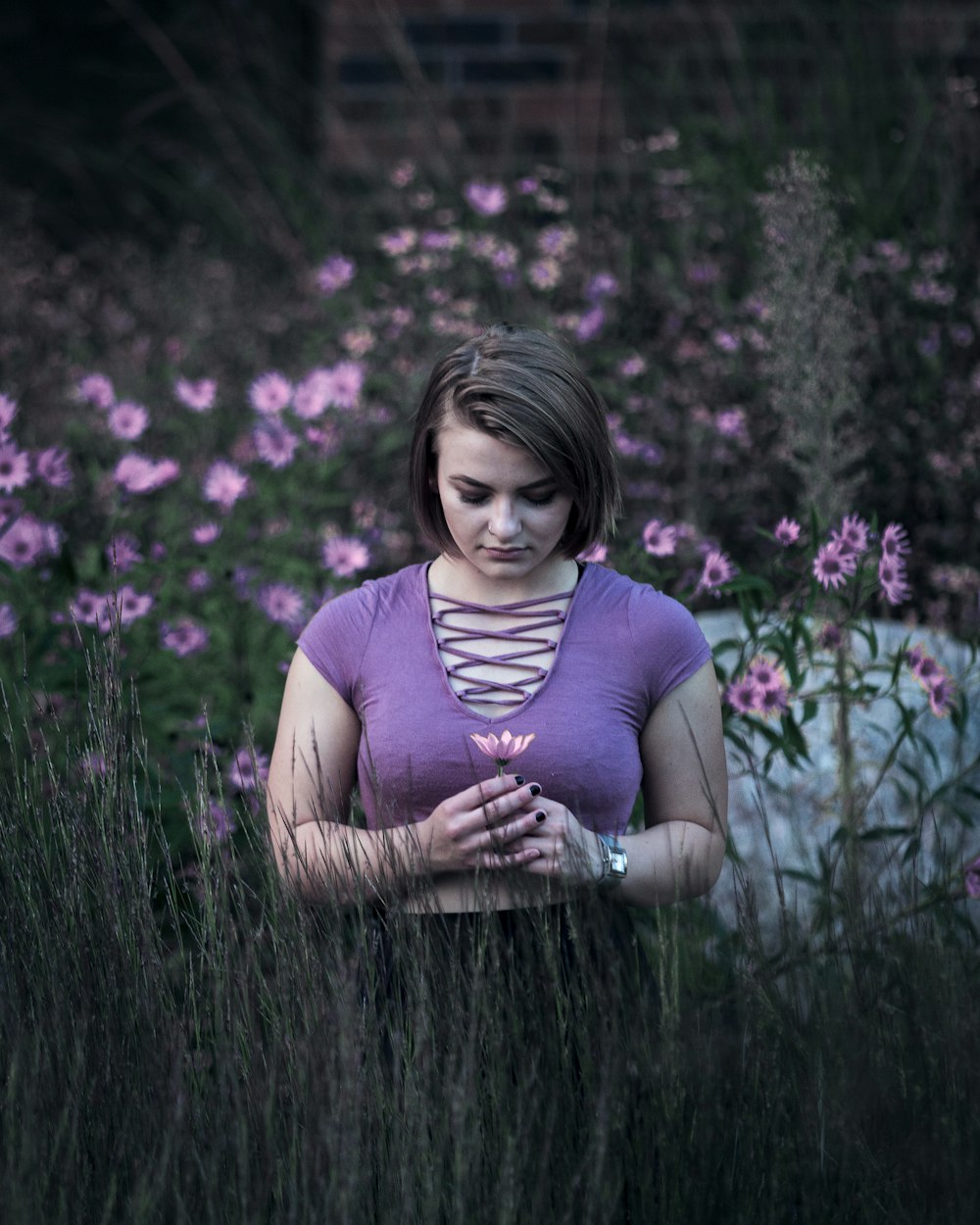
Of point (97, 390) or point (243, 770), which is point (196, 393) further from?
point (243, 770)

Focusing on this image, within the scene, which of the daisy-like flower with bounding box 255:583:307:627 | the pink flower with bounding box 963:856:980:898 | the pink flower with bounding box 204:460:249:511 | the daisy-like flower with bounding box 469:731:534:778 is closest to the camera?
the daisy-like flower with bounding box 469:731:534:778

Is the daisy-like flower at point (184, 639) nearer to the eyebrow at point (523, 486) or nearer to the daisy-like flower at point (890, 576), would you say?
the eyebrow at point (523, 486)

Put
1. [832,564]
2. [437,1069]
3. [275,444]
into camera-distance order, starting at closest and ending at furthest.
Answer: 1. [437,1069]
2. [832,564]
3. [275,444]

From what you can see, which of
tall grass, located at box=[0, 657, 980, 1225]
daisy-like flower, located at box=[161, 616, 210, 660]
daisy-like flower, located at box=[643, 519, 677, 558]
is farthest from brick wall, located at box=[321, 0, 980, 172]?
tall grass, located at box=[0, 657, 980, 1225]

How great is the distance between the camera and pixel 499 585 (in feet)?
6.75

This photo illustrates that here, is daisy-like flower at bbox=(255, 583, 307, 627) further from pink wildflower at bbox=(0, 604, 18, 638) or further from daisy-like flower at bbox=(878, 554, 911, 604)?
daisy-like flower at bbox=(878, 554, 911, 604)

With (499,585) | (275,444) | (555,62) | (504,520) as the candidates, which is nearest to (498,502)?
(504,520)

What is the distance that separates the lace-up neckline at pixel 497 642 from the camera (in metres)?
1.98

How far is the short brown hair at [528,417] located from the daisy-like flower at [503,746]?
0.31 metres

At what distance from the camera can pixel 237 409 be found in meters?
4.98

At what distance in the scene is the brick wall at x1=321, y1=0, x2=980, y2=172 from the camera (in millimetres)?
5977

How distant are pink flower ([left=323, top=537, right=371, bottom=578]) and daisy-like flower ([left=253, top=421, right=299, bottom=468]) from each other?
0.99 feet

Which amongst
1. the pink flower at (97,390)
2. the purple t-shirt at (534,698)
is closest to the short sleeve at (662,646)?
the purple t-shirt at (534,698)

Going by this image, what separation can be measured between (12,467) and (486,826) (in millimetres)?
1574
